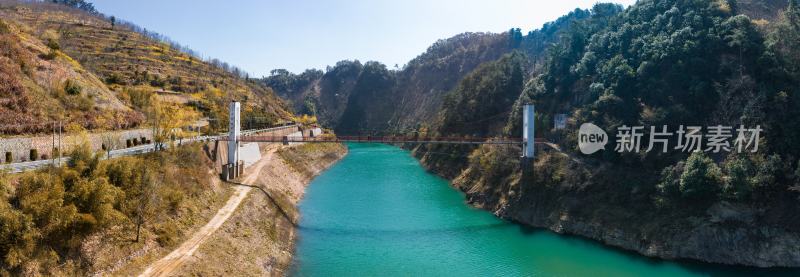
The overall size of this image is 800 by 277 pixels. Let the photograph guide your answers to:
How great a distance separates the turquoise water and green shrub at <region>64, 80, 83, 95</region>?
781 inches

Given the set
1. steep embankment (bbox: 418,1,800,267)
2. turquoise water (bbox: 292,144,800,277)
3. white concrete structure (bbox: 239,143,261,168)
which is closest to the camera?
turquoise water (bbox: 292,144,800,277)

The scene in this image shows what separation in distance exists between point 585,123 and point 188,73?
6647 centimetres

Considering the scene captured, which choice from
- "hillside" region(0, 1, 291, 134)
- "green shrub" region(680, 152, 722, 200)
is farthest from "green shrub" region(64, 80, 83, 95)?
"green shrub" region(680, 152, 722, 200)

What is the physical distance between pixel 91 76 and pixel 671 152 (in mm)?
50825

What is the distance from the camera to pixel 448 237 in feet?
106

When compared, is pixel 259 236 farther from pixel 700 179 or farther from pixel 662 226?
pixel 700 179

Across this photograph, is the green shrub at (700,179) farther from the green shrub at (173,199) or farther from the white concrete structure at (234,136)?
the white concrete structure at (234,136)

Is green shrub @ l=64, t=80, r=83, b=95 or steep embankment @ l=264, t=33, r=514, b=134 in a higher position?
steep embankment @ l=264, t=33, r=514, b=134

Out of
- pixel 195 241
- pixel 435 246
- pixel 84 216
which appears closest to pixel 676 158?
pixel 435 246

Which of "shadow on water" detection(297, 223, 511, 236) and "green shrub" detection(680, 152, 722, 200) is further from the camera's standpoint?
"shadow on water" detection(297, 223, 511, 236)

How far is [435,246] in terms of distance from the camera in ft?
99.4

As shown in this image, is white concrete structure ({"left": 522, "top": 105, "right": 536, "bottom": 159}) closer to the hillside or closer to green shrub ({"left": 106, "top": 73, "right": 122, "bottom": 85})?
the hillside

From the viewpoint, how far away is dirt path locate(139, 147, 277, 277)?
20844 mm

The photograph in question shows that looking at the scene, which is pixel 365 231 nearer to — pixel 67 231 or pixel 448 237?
pixel 448 237
